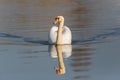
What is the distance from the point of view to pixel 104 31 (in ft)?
71.9

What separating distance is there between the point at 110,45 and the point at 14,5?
418 inches

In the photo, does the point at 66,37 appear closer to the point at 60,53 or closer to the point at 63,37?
the point at 63,37

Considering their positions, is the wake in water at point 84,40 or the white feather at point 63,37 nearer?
the white feather at point 63,37

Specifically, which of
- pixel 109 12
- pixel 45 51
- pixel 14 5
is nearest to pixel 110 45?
pixel 45 51

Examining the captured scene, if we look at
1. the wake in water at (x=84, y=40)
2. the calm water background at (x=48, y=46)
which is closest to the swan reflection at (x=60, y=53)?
the calm water background at (x=48, y=46)

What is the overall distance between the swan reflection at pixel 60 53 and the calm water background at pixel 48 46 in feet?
0.33

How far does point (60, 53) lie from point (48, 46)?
135 cm

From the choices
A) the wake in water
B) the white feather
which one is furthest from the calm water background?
the white feather

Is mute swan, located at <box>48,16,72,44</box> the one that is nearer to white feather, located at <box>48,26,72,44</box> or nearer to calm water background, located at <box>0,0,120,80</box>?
white feather, located at <box>48,26,72,44</box>

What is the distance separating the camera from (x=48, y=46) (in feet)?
65.3

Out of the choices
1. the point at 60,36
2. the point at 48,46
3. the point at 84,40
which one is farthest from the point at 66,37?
the point at 84,40

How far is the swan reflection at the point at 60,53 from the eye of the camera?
16328 millimetres

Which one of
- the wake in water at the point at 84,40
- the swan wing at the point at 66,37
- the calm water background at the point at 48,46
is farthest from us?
the wake in water at the point at 84,40

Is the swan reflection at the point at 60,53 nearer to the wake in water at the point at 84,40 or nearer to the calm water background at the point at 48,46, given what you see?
the calm water background at the point at 48,46
